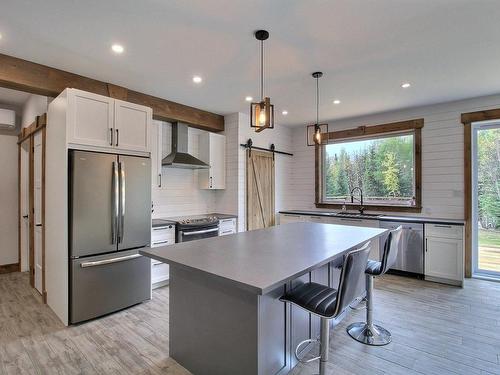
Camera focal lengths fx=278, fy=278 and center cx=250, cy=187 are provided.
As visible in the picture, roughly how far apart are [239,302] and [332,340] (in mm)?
1330

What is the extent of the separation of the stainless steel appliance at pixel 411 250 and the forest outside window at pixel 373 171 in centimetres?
61

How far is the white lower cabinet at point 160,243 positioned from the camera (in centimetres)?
388

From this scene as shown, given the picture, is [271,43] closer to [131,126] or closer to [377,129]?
[131,126]

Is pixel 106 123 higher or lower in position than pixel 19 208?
higher

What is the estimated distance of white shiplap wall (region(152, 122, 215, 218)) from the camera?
4660 millimetres

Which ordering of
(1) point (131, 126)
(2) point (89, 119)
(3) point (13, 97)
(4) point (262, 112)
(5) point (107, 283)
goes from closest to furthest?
(4) point (262, 112) → (2) point (89, 119) → (5) point (107, 283) → (1) point (131, 126) → (3) point (13, 97)

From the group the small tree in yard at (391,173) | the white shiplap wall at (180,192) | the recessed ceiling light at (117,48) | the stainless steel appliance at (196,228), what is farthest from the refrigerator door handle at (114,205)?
the small tree in yard at (391,173)

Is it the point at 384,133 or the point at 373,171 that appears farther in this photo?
the point at 373,171

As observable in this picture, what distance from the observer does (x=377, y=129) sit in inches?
207

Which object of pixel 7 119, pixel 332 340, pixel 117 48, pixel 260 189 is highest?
pixel 117 48

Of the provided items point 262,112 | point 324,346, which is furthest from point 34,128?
point 324,346

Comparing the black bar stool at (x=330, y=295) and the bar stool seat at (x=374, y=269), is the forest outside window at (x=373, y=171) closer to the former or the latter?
the bar stool seat at (x=374, y=269)

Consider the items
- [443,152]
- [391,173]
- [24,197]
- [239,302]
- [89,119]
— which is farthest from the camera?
[391,173]

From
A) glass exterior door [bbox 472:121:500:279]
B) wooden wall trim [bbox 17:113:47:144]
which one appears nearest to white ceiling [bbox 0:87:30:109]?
wooden wall trim [bbox 17:113:47:144]
